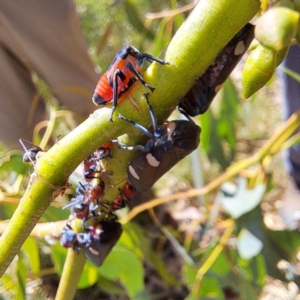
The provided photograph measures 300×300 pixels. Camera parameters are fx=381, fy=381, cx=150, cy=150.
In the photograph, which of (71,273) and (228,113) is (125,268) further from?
(228,113)

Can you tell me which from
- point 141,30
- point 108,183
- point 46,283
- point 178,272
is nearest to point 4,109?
point 141,30

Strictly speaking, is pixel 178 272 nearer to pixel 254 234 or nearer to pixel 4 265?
pixel 254 234

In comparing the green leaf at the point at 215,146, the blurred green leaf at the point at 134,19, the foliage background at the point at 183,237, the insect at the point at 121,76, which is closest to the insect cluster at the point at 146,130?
the insect at the point at 121,76

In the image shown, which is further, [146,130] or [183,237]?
[183,237]

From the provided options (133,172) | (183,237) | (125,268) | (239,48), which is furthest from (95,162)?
(183,237)

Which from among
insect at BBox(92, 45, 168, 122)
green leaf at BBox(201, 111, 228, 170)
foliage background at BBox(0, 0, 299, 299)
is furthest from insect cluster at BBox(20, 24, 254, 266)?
green leaf at BBox(201, 111, 228, 170)

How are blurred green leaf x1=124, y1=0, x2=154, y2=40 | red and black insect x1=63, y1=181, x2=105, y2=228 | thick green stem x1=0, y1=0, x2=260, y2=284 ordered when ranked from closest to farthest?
thick green stem x1=0, y1=0, x2=260, y2=284 < red and black insect x1=63, y1=181, x2=105, y2=228 < blurred green leaf x1=124, y1=0, x2=154, y2=40

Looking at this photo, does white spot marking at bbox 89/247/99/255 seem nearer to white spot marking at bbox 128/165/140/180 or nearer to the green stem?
the green stem

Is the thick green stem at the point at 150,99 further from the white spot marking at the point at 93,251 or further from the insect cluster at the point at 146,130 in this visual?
the white spot marking at the point at 93,251
